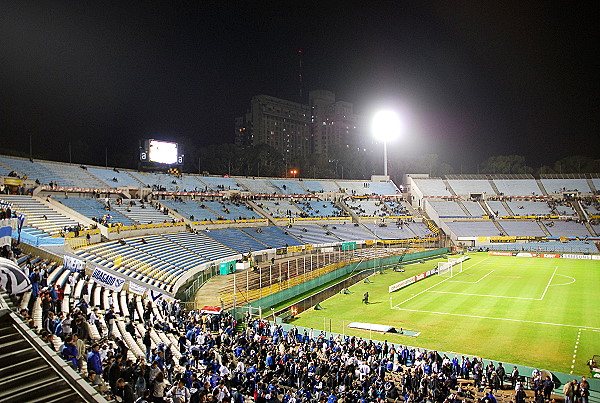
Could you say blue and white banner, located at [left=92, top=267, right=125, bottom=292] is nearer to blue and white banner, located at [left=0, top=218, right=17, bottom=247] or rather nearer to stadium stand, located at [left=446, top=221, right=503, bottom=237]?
blue and white banner, located at [left=0, top=218, right=17, bottom=247]

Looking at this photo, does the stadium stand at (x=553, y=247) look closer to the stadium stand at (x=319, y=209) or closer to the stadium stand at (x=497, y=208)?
the stadium stand at (x=497, y=208)

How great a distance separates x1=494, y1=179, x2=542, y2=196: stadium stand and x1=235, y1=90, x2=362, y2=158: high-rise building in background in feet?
216

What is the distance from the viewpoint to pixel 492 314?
29.7 meters

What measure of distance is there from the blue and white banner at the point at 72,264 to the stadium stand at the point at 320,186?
195ft

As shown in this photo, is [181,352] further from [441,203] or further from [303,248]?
[441,203]

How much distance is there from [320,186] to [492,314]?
52201 mm

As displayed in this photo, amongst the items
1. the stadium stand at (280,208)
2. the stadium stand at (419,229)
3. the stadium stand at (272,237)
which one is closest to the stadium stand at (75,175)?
the stadium stand at (272,237)

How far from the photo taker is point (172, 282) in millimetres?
28234

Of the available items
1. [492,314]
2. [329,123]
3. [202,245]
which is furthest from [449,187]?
[329,123]

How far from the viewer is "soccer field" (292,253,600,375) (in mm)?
22531

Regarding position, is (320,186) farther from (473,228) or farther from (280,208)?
(473,228)

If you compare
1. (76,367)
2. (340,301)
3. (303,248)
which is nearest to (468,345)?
(340,301)

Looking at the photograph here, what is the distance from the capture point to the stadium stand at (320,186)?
7800 cm

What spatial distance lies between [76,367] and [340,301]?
2716 cm
